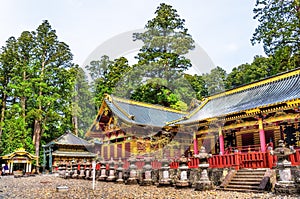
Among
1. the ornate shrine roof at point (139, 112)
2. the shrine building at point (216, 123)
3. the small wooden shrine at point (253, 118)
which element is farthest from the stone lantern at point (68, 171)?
the small wooden shrine at point (253, 118)

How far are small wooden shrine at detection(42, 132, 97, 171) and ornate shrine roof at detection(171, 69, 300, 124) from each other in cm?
1858

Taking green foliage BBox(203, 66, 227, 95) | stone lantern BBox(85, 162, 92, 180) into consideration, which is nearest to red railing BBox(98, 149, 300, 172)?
stone lantern BBox(85, 162, 92, 180)

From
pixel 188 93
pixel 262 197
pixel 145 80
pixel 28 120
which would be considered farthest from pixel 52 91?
pixel 262 197

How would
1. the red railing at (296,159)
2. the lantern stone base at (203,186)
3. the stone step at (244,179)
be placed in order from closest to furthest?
the red railing at (296,159)
the stone step at (244,179)
the lantern stone base at (203,186)

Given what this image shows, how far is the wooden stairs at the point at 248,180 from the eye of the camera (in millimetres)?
10125

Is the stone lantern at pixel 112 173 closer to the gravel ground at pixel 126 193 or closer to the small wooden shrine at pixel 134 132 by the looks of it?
the gravel ground at pixel 126 193

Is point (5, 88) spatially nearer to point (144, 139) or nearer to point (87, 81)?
point (87, 81)

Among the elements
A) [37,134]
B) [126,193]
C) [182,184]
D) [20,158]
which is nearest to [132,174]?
[182,184]

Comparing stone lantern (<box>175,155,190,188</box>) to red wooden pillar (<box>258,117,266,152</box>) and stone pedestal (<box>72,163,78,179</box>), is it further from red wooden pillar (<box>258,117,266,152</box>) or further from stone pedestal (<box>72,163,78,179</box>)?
stone pedestal (<box>72,163,78,179</box>)

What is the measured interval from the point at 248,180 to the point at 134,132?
40.9 feet

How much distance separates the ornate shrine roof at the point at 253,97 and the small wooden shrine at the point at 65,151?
18.6m

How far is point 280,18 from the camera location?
2302cm

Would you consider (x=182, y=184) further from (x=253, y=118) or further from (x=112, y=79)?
(x=112, y=79)

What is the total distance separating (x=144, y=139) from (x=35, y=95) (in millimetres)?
19076
